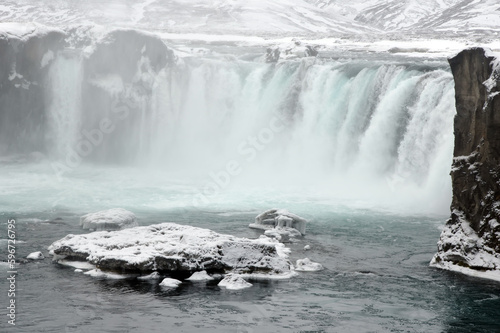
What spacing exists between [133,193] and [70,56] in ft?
42.3

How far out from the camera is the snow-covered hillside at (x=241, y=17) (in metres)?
138

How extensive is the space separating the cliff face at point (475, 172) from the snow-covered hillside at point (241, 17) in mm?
105060

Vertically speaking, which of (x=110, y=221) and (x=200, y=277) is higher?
(x=110, y=221)

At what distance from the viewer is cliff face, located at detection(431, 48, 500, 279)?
19.3m

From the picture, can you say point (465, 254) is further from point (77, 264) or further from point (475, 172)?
point (77, 264)

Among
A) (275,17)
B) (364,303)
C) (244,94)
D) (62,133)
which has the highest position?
(275,17)

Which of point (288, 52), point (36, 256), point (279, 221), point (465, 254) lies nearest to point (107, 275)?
point (36, 256)

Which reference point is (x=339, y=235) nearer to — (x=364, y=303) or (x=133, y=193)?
(x=364, y=303)

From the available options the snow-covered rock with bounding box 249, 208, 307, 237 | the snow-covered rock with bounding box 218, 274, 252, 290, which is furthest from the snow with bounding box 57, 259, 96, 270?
the snow-covered rock with bounding box 249, 208, 307, 237

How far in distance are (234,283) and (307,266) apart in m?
2.77

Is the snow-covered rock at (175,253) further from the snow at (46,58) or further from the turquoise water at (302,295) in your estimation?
the snow at (46,58)

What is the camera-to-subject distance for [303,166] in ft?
129

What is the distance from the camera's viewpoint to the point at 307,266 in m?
20.0

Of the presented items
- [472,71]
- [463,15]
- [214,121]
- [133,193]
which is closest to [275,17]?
[463,15]
